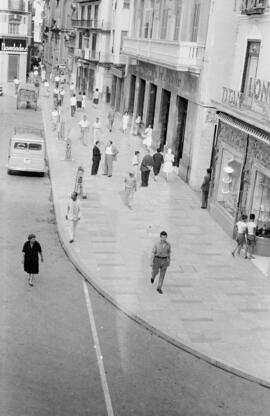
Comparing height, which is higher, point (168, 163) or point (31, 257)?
point (31, 257)

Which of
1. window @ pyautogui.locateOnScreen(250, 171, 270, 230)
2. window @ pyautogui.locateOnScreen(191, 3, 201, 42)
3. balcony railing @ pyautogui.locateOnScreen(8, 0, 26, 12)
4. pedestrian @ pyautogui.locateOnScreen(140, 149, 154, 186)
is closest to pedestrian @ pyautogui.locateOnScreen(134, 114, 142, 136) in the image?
window @ pyautogui.locateOnScreen(191, 3, 201, 42)

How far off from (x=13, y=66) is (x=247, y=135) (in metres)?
59.1

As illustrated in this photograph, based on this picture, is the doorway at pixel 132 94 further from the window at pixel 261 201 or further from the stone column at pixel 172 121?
the window at pixel 261 201

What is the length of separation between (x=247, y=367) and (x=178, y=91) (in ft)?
65.1

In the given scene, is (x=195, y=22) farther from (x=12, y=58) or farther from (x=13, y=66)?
(x=12, y=58)

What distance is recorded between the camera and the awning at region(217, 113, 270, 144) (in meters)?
17.2

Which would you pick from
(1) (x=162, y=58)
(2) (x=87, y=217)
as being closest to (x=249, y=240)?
(2) (x=87, y=217)

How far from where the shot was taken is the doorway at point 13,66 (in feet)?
241

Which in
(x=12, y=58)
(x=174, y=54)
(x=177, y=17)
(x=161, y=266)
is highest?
(x=177, y=17)

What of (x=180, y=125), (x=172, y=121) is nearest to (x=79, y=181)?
(x=180, y=125)

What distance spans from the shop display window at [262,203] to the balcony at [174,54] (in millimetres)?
8801

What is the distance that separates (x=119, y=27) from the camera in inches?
2143

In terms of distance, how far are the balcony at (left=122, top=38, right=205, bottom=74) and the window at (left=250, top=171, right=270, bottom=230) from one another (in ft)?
28.9

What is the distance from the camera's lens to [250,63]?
20656 millimetres
